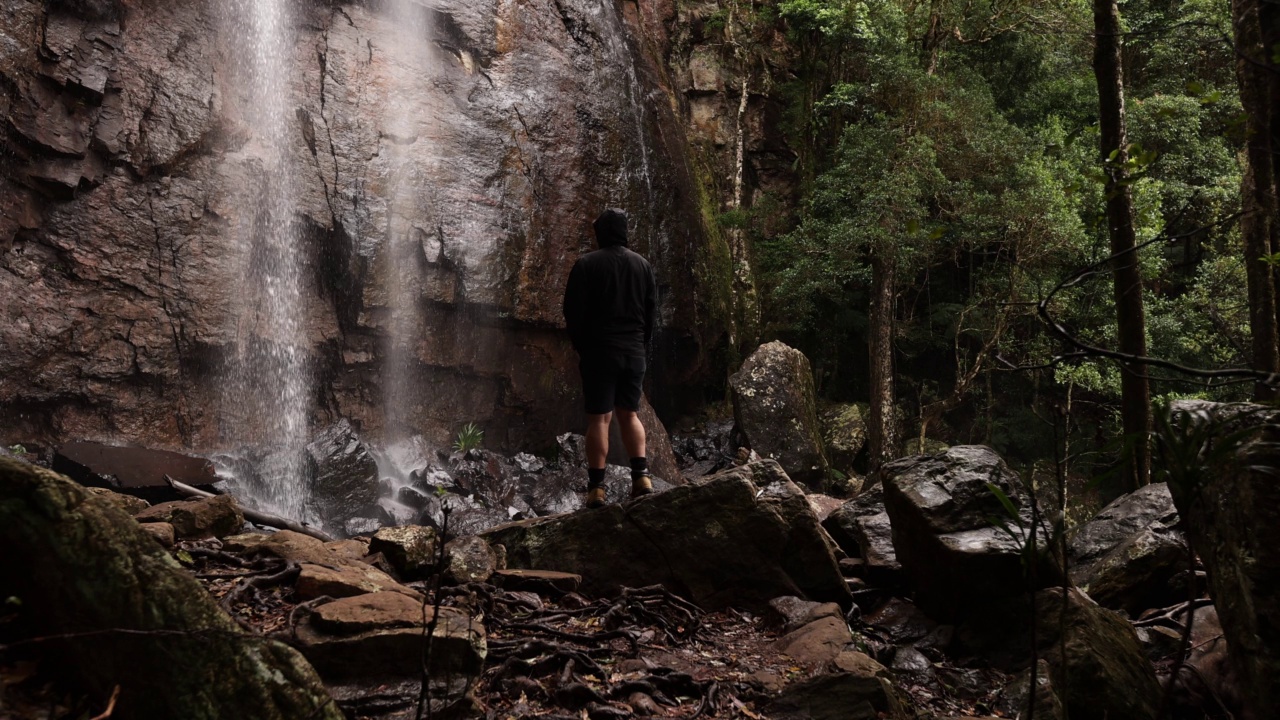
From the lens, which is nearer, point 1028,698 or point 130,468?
point 1028,698

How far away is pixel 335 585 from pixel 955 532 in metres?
3.65

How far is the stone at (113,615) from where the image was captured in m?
2.20

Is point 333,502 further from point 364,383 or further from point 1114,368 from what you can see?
point 1114,368

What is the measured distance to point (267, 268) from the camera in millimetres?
11688

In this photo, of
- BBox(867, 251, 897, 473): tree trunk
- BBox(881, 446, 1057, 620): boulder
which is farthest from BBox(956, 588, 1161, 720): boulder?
BBox(867, 251, 897, 473): tree trunk

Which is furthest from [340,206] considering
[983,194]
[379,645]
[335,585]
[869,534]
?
[983,194]

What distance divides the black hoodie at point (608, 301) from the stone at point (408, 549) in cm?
173

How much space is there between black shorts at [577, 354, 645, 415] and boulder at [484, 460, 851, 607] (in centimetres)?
75

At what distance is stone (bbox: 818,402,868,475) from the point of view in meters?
17.0

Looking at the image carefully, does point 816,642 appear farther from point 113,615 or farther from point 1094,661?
point 113,615

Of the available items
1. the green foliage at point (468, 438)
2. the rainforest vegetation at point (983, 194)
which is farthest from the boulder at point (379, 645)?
the rainforest vegetation at point (983, 194)

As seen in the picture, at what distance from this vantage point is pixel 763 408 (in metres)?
14.5

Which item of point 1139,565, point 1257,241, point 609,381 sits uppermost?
point 1257,241

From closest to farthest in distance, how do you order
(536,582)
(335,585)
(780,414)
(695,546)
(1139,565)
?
(335,585) → (536,582) → (695,546) → (1139,565) → (780,414)
